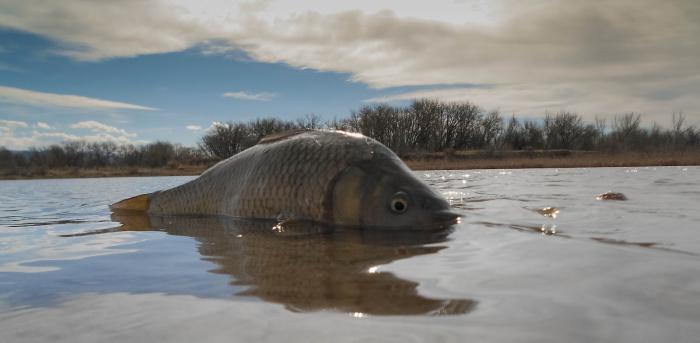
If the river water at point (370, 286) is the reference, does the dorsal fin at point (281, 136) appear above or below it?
above

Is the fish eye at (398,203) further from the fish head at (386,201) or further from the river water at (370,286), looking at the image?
the river water at (370,286)

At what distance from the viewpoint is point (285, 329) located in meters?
1.04

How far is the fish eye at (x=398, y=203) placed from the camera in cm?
301

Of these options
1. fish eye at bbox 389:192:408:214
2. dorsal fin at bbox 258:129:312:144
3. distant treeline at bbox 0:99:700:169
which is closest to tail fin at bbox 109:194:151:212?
dorsal fin at bbox 258:129:312:144

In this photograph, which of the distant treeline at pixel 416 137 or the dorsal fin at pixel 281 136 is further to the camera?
the distant treeline at pixel 416 137

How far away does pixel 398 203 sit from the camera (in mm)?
3031

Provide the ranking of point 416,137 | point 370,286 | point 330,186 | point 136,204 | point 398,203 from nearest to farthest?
point 370,286
point 398,203
point 330,186
point 136,204
point 416,137

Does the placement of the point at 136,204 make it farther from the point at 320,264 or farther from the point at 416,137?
the point at 416,137

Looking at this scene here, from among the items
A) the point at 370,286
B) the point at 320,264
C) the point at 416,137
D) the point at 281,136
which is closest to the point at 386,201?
the point at 320,264

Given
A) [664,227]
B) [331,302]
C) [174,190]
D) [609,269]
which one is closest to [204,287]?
[331,302]

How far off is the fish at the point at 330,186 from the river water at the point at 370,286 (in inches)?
13.7

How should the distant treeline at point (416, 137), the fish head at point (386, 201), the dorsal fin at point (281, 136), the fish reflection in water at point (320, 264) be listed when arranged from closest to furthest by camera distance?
1. the fish reflection in water at point (320, 264)
2. the fish head at point (386, 201)
3. the dorsal fin at point (281, 136)
4. the distant treeline at point (416, 137)

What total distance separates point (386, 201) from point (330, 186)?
0.46 meters

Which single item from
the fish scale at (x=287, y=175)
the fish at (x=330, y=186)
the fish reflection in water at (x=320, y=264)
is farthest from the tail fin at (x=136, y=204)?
the fish reflection in water at (x=320, y=264)
